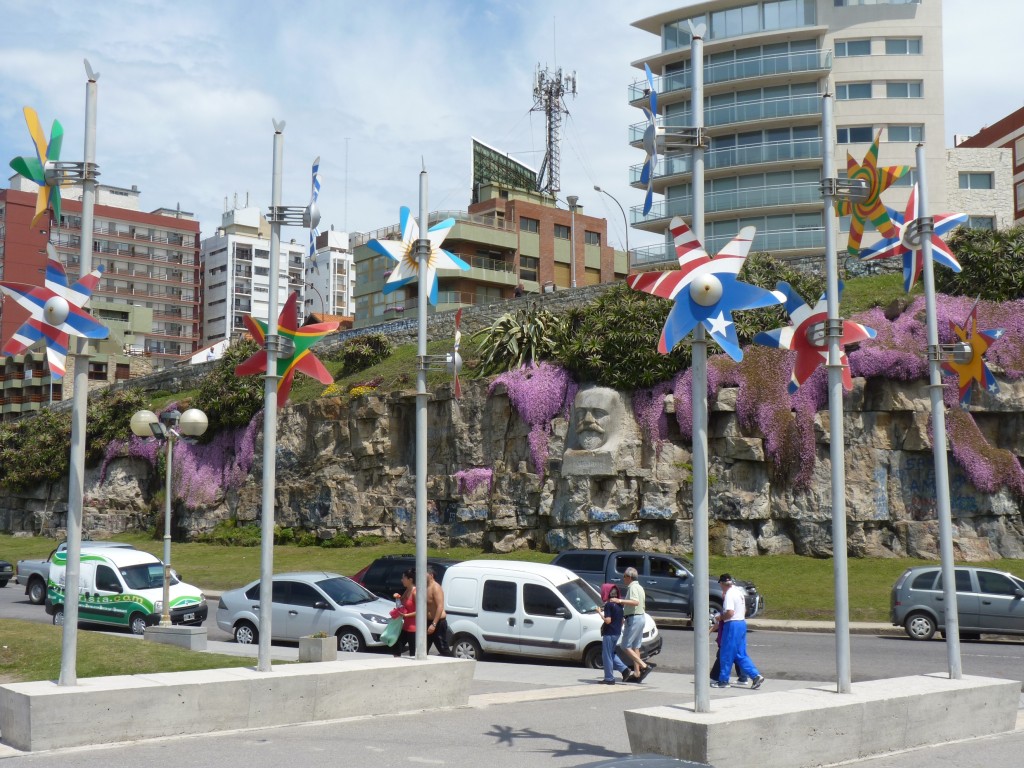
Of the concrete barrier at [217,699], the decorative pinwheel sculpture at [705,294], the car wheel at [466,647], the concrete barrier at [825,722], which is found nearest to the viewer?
the concrete barrier at [825,722]

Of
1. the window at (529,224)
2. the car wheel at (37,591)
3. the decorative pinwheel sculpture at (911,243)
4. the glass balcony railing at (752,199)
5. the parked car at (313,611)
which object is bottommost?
the car wheel at (37,591)

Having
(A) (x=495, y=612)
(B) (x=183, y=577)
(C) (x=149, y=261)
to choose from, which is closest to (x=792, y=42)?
(B) (x=183, y=577)

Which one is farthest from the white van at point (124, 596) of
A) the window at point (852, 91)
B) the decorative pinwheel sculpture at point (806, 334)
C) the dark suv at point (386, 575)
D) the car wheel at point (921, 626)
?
the window at point (852, 91)

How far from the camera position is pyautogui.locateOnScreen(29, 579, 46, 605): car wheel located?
2923 centimetres

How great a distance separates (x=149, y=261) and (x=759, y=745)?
9912 cm

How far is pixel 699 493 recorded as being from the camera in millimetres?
9555

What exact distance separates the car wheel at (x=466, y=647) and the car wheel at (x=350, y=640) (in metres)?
1.74

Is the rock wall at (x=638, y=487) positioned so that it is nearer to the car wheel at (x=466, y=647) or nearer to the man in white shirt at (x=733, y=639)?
the car wheel at (x=466, y=647)

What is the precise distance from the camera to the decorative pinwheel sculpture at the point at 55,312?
11.0 meters

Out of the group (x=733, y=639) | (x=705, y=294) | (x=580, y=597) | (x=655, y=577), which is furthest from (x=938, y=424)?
(x=655, y=577)

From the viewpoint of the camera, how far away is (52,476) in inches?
1982

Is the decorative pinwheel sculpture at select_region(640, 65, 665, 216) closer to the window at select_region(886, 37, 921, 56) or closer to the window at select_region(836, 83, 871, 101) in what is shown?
the window at select_region(836, 83, 871, 101)

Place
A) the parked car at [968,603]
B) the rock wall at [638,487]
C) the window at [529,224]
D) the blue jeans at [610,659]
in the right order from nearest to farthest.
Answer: the blue jeans at [610,659] < the parked car at [968,603] < the rock wall at [638,487] < the window at [529,224]

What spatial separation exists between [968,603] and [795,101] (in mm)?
34826
